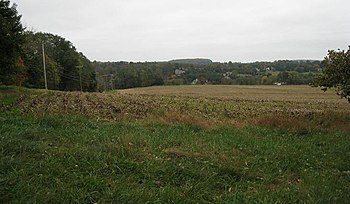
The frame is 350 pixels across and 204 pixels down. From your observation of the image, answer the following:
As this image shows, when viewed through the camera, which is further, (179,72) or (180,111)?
(179,72)

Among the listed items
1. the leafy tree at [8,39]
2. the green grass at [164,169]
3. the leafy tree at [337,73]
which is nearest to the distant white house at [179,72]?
the leafy tree at [8,39]

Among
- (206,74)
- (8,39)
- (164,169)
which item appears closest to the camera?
(164,169)

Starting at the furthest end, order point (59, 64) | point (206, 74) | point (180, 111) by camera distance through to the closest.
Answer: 1. point (206, 74)
2. point (59, 64)
3. point (180, 111)

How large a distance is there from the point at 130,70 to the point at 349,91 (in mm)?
92922

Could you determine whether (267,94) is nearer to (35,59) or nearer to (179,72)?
(35,59)

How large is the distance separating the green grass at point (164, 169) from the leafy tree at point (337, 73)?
22.8 ft

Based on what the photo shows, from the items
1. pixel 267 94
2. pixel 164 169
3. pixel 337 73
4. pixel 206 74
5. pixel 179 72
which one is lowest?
pixel 267 94

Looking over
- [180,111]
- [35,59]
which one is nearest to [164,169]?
[180,111]

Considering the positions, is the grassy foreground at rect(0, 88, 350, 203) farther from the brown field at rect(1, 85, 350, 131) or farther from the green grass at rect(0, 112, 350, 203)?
the brown field at rect(1, 85, 350, 131)

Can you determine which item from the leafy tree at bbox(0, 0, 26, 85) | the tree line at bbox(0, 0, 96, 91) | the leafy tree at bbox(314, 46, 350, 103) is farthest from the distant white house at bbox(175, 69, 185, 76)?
the leafy tree at bbox(314, 46, 350, 103)

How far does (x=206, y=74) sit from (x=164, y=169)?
344ft

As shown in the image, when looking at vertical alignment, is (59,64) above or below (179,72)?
above

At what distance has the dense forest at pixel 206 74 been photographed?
9338 centimetres

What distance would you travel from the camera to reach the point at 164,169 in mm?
6703
